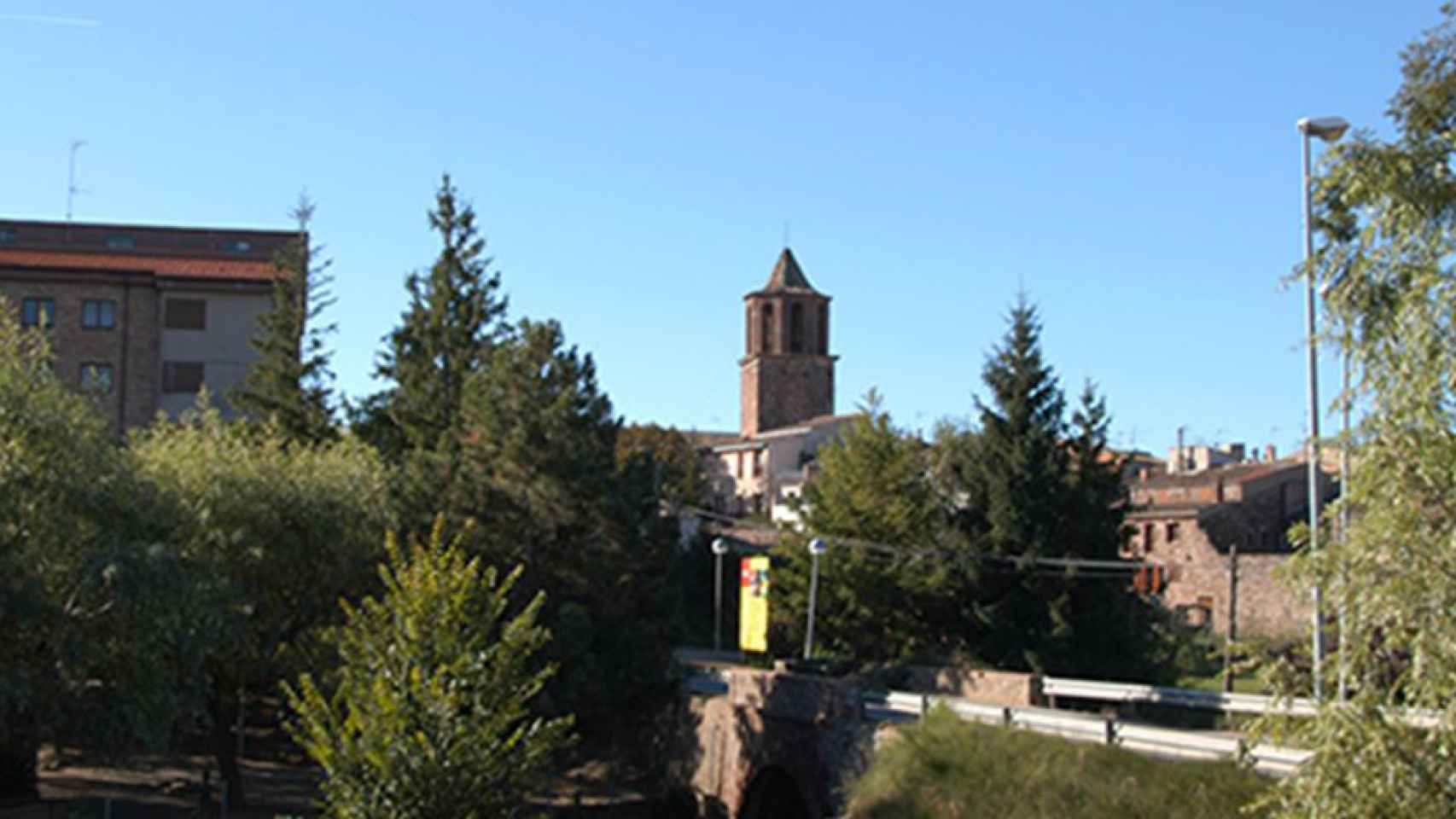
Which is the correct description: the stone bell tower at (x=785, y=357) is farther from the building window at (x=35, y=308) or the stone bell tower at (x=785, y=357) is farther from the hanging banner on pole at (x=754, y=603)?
the hanging banner on pole at (x=754, y=603)

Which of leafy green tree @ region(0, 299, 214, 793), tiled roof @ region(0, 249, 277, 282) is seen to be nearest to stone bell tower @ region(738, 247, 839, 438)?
tiled roof @ region(0, 249, 277, 282)

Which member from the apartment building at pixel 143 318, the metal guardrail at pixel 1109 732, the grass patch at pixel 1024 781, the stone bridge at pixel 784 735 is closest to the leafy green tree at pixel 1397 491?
the metal guardrail at pixel 1109 732

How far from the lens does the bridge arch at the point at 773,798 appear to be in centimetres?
3136

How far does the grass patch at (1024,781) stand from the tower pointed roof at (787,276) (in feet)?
240

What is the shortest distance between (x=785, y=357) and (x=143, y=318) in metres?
46.8

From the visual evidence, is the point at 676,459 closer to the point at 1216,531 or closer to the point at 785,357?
the point at 785,357

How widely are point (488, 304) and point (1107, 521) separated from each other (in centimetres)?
2269

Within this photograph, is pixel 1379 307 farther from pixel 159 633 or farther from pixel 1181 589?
pixel 1181 589

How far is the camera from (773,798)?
32.6 m

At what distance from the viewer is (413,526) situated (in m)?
34.3

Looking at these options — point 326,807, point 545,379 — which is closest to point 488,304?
point 545,379

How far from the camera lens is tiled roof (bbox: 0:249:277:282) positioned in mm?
54188

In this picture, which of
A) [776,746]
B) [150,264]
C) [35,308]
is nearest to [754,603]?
[776,746]

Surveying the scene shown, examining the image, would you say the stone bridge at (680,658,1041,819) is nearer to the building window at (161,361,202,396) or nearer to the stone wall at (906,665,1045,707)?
the stone wall at (906,665,1045,707)
